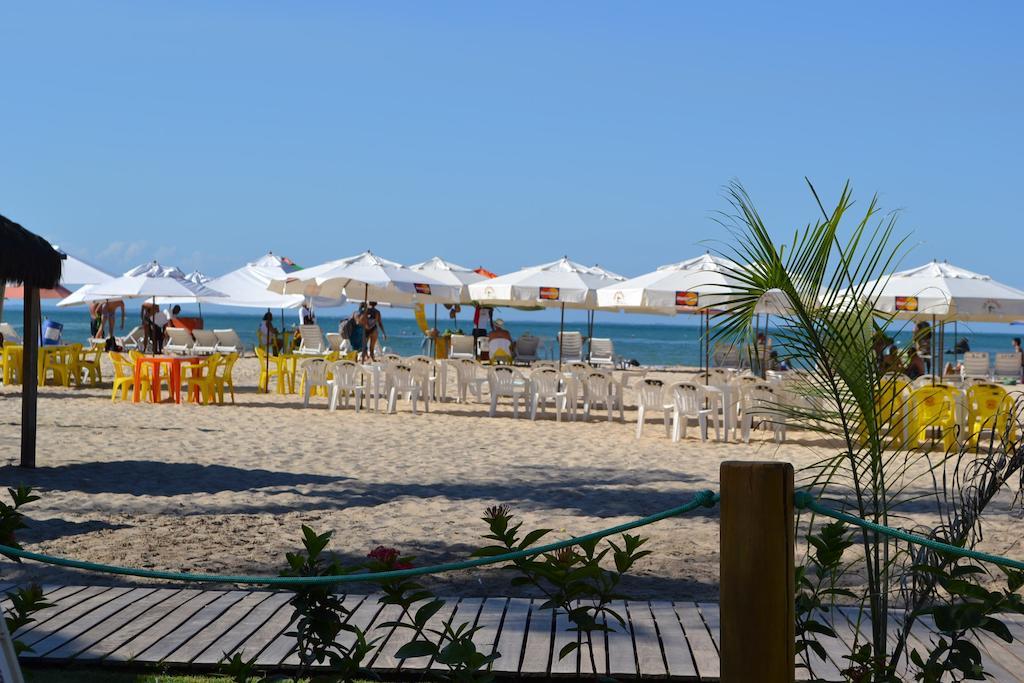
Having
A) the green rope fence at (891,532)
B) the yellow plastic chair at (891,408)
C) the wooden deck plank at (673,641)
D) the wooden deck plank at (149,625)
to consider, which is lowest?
the wooden deck plank at (149,625)

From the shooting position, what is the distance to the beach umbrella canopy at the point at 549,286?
18.9m

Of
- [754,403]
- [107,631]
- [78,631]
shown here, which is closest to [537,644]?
[107,631]

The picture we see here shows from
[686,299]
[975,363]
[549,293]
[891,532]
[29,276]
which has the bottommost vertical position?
[891,532]

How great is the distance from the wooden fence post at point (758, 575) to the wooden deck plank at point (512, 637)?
1.40 meters

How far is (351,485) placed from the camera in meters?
9.00

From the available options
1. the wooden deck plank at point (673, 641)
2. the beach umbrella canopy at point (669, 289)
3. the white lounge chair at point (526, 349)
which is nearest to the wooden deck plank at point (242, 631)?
the wooden deck plank at point (673, 641)

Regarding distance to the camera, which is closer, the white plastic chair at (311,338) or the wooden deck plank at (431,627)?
the wooden deck plank at (431,627)

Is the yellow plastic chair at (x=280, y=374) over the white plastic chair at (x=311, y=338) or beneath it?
beneath

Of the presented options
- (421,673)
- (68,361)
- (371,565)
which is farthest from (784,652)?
(68,361)

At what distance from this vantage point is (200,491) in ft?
27.9

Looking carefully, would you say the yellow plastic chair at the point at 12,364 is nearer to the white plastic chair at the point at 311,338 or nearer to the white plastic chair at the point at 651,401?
the white plastic chair at the point at 311,338

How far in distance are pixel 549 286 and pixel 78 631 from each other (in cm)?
1513

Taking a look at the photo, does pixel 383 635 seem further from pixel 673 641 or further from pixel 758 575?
pixel 758 575

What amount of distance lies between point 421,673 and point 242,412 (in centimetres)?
1170
